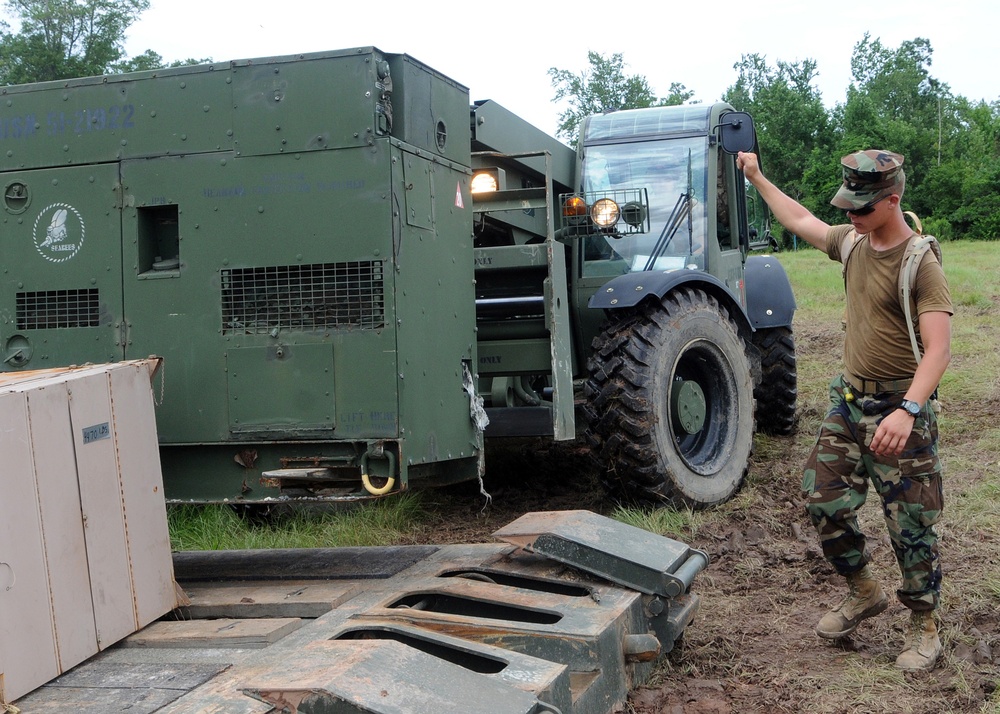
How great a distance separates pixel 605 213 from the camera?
6.38 m

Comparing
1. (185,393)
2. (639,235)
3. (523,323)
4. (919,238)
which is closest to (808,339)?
(639,235)

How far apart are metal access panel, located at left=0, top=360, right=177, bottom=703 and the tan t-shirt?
247 centimetres

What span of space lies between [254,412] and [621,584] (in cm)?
146

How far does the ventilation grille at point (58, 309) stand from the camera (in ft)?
13.4

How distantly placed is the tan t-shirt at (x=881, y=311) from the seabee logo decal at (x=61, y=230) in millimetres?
2896

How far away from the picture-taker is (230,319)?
3.93m

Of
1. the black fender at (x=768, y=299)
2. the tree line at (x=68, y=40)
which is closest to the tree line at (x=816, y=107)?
the tree line at (x=68, y=40)

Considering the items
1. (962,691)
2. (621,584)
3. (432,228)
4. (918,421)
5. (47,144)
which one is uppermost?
(47,144)

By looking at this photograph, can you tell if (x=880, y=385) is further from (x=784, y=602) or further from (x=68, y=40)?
(x=68, y=40)

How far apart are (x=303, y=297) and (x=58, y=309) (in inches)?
39.2

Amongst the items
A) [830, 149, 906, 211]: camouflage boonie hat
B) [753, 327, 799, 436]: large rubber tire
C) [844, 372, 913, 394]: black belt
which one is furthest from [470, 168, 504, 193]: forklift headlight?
[753, 327, 799, 436]: large rubber tire

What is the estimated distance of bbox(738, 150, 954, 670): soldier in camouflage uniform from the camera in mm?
3562

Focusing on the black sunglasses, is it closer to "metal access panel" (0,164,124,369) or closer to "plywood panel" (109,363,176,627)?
"plywood panel" (109,363,176,627)

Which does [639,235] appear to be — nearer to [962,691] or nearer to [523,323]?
[523,323]
